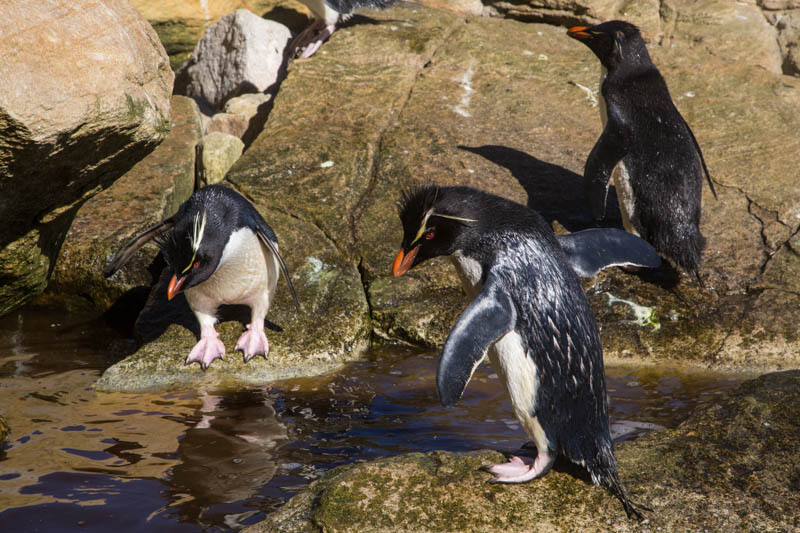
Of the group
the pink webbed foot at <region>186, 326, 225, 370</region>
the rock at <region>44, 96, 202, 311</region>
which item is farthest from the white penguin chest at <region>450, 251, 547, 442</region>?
the rock at <region>44, 96, 202, 311</region>

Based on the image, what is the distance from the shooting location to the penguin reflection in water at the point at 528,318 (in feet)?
7.47

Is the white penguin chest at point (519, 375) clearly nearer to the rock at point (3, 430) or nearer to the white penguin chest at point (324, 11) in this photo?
the rock at point (3, 430)

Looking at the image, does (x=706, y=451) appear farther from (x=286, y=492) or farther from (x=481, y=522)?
(x=286, y=492)

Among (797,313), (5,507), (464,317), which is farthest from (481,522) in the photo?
(797,313)

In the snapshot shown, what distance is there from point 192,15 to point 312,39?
1.70 meters

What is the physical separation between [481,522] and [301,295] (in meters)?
2.18

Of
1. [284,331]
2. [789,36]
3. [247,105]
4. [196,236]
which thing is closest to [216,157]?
[247,105]

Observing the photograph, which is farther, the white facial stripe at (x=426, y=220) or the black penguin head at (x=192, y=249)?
the black penguin head at (x=192, y=249)

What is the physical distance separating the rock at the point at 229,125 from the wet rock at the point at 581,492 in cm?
→ 429

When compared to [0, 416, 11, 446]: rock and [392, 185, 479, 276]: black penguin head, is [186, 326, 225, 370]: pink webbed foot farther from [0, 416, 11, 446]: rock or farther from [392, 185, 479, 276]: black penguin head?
[392, 185, 479, 276]: black penguin head

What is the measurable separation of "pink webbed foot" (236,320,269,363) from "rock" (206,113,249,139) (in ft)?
9.32

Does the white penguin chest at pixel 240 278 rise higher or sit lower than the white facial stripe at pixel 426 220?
lower

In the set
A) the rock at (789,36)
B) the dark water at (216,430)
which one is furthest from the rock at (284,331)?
the rock at (789,36)

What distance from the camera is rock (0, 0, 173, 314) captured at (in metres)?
2.91
